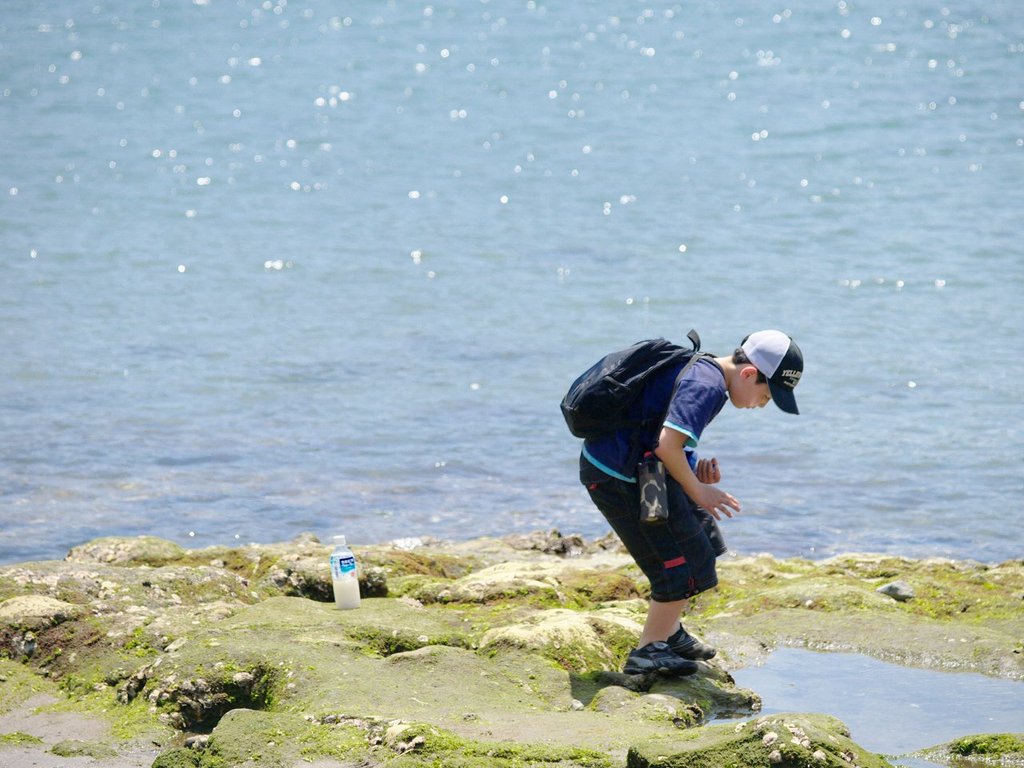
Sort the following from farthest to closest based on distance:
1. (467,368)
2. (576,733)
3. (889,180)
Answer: (889,180), (467,368), (576,733)

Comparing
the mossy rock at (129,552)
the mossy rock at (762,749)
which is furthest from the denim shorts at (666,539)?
the mossy rock at (129,552)

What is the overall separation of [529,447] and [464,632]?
641cm

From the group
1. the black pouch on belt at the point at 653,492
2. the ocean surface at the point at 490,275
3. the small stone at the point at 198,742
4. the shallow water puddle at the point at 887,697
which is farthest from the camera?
the ocean surface at the point at 490,275

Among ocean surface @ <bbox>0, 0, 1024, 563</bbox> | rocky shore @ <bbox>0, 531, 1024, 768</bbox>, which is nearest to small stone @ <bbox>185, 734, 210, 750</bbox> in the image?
rocky shore @ <bbox>0, 531, 1024, 768</bbox>

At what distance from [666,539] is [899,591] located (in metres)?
2.29

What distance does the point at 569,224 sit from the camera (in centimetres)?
2220

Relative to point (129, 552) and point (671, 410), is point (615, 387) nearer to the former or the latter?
point (671, 410)

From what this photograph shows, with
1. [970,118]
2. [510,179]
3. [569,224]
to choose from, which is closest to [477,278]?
[569,224]

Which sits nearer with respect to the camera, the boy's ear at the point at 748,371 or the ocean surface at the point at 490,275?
the boy's ear at the point at 748,371

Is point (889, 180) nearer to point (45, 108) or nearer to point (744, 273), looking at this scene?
point (744, 273)

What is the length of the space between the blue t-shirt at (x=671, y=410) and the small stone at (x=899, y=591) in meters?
2.30

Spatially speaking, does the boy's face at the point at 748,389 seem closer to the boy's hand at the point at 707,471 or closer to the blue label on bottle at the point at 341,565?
the boy's hand at the point at 707,471

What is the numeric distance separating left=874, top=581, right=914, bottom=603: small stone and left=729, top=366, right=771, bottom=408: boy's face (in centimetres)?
236

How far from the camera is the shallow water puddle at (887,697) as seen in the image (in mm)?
5973
